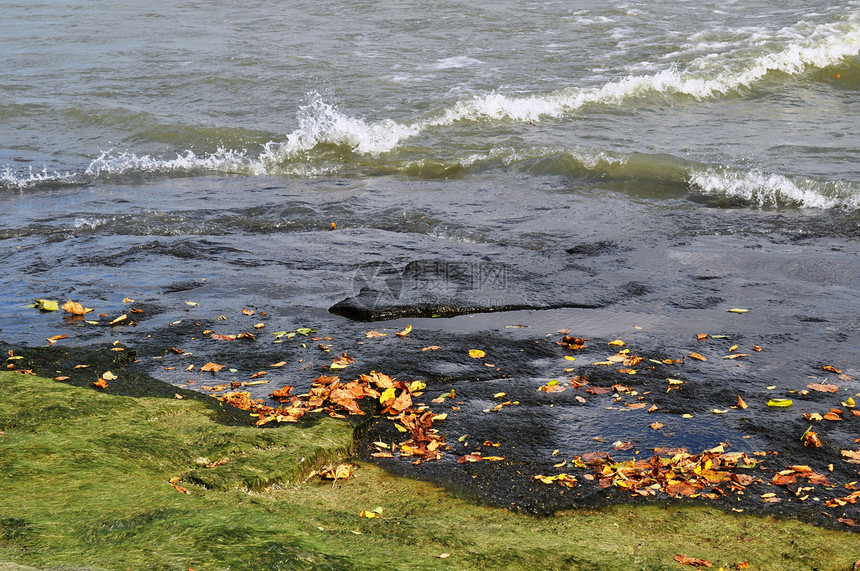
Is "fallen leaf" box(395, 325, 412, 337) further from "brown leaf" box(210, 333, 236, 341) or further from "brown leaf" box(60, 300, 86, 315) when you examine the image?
"brown leaf" box(60, 300, 86, 315)

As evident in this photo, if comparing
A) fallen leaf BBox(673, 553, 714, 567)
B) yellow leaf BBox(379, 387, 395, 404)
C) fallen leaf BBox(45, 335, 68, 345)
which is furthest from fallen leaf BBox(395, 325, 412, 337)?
fallen leaf BBox(673, 553, 714, 567)

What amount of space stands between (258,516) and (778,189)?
24.5ft

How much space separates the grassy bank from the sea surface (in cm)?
62

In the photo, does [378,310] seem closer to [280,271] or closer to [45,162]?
[280,271]

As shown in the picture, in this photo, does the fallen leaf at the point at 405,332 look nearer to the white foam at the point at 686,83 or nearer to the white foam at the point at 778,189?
the white foam at the point at 778,189

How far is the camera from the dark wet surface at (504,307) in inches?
158

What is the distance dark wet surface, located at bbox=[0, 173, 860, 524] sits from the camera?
4008 mm

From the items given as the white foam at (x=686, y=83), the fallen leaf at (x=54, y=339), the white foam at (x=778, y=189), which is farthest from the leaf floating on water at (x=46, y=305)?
the white foam at (x=686, y=83)

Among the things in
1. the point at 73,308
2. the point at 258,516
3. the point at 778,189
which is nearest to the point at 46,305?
the point at 73,308

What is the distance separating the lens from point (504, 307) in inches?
224

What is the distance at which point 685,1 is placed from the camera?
2073cm

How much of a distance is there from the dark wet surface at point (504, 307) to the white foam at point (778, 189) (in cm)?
35

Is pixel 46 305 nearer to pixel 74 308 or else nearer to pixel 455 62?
pixel 74 308

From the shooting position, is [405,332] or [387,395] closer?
[387,395]
